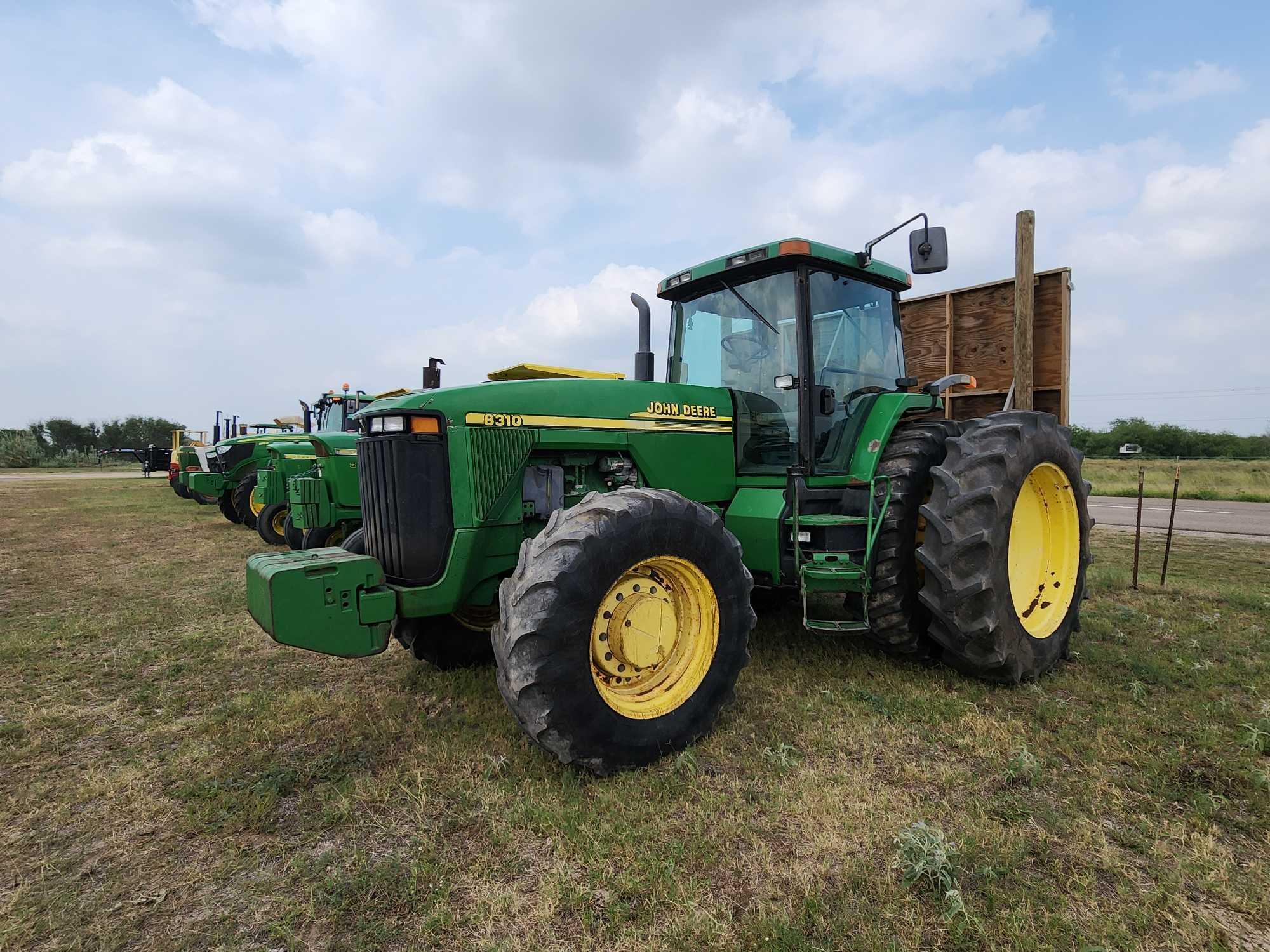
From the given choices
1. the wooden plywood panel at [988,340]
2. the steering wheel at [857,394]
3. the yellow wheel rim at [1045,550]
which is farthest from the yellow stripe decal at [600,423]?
the wooden plywood panel at [988,340]

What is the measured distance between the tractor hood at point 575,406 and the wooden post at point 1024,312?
8.58 ft

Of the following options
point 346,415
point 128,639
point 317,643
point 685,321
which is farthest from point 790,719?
point 346,415

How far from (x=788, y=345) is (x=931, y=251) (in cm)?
93

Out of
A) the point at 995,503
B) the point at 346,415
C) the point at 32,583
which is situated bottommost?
the point at 32,583

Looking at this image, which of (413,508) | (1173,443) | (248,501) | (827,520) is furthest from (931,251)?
(1173,443)

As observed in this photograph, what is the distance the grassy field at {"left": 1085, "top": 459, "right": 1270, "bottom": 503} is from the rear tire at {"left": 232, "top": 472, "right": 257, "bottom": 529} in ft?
63.8

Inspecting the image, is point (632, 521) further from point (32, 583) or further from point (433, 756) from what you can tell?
point (32, 583)

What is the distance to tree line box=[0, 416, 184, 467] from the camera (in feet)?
137

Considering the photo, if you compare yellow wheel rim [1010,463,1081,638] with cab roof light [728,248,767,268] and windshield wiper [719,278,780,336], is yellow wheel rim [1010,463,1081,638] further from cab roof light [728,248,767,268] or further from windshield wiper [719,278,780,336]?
cab roof light [728,248,767,268]

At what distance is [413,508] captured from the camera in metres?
3.07

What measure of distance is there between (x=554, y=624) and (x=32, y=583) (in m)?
7.44

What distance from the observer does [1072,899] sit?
205cm

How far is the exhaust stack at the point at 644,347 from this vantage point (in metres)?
4.51

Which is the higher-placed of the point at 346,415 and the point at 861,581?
the point at 346,415
